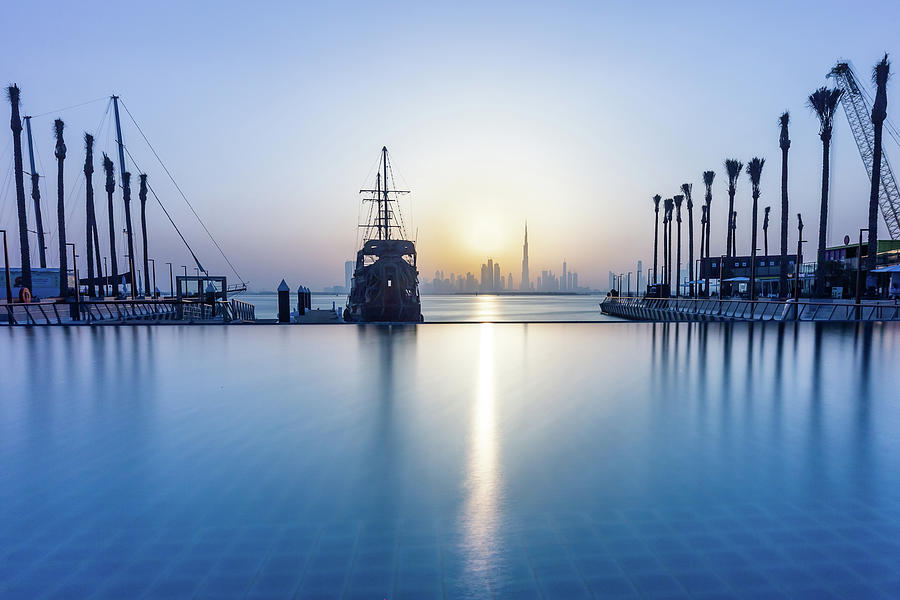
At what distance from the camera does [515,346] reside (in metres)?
11.4

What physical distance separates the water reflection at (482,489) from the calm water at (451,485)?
0.02 meters

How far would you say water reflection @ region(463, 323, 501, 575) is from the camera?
93.1 inches

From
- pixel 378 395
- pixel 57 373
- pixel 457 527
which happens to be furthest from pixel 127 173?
pixel 457 527

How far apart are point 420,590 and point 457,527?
22.8 inches

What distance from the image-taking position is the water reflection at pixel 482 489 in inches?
93.1

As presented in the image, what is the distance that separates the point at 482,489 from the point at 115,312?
101 ft

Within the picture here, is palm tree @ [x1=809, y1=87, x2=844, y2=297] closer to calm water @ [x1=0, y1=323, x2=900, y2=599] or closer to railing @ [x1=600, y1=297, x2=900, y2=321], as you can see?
railing @ [x1=600, y1=297, x2=900, y2=321]

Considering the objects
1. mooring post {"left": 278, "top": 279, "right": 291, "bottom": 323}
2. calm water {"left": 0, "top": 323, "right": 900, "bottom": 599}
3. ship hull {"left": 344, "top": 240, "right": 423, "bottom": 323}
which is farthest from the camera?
ship hull {"left": 344, "top": 240, "right": 423, "bottom": 323}

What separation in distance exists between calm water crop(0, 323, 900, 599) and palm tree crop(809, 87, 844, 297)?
27.7 metres

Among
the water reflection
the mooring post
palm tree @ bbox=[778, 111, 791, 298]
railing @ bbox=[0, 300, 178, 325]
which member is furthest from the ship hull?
the water reflection

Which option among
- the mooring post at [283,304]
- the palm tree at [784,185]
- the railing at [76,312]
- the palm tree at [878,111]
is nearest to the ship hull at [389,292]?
the mooring post at [283,304]

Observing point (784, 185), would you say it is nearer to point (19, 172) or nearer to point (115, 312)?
point (115, 312)

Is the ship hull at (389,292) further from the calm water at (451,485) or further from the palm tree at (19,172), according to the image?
the calm water at (451,485)

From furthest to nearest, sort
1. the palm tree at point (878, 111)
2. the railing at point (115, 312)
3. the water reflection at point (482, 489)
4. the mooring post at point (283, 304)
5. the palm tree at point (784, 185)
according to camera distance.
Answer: the palm tree at point (784, 185) < the palm tree at point (878, 111) < the mooring post at point (283, 304) < the railing at point (115, 312) < the water reflection at point (482, 489)
